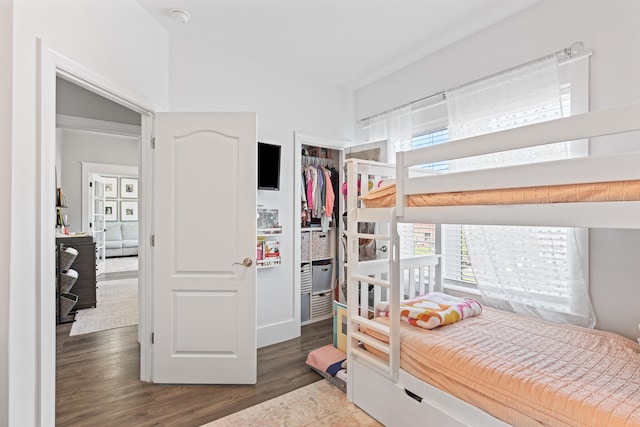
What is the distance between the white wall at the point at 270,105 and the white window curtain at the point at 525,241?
1585 mm

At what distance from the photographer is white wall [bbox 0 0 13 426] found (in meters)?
1.41

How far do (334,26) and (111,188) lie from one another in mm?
8178

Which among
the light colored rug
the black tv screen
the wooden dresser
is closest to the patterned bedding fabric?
the black tv screen

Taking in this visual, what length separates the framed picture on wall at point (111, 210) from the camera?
849cm

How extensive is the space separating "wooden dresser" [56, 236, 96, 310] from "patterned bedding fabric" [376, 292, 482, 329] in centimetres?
398

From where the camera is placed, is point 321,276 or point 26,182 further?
point 321,276

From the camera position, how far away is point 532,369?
151 cm

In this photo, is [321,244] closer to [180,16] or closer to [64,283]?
[180,16]

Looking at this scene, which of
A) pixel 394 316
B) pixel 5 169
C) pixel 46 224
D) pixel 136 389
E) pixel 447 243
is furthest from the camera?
pixel 447 243

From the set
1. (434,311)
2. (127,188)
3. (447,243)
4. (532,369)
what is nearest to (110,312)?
(434,311)

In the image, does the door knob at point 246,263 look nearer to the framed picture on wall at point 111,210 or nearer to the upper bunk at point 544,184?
the upper bunk at point 544,184

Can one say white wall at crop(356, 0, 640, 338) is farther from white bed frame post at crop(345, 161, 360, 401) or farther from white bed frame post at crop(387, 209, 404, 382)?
white bed frame post at crop(345, 161, 360, 401)

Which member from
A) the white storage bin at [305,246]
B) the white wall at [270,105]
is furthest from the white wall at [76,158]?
the white storage bin at [305,246]

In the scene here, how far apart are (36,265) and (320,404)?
6.11 ft
